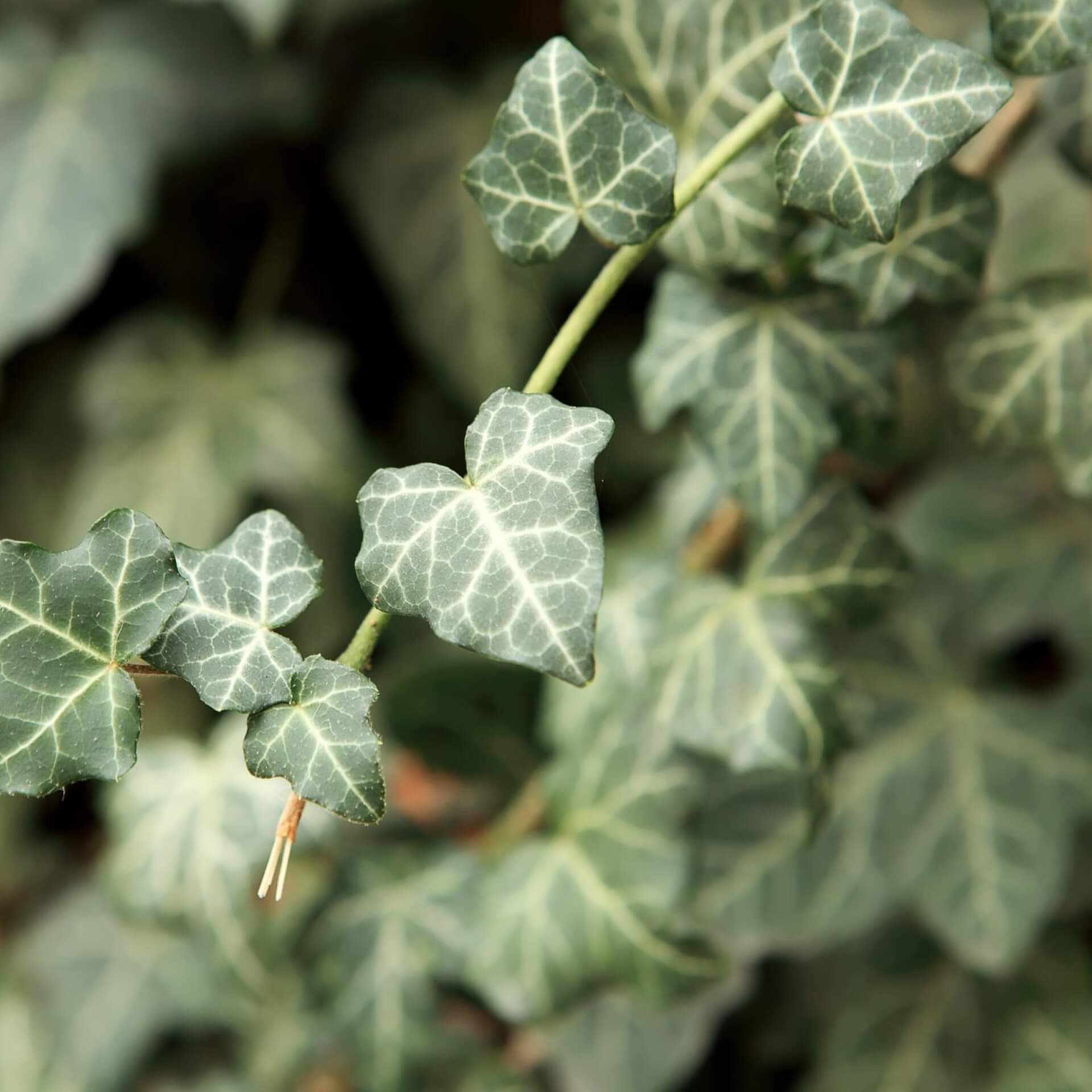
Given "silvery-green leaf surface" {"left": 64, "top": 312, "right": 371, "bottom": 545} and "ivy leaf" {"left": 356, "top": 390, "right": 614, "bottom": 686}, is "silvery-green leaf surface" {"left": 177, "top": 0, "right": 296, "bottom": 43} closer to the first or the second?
"silvery-green leaf surface" {"left": 64, "top": 312, "right": 371, "bottom": 545}

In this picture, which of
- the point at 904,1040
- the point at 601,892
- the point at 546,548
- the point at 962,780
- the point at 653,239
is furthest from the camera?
the point at 904,1040

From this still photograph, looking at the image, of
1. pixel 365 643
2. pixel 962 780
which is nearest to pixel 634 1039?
pixel 962 780

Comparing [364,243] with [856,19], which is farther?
[364,243]

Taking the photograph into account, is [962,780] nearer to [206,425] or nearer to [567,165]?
[567,165]

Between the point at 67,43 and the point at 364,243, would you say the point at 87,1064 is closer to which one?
the point at 364,243

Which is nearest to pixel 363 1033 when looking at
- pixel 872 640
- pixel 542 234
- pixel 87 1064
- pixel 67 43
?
pixel 87 1064

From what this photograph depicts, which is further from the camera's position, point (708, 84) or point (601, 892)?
point (601, 892)

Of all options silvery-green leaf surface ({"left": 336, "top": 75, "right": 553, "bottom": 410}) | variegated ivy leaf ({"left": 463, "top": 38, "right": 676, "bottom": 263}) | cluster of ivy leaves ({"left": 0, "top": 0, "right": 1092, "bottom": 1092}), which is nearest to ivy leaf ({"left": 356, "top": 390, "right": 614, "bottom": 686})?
cluster of ivy leaves ({"left": 0, "top": 0, "right": 1092, "bottom": 1092})
